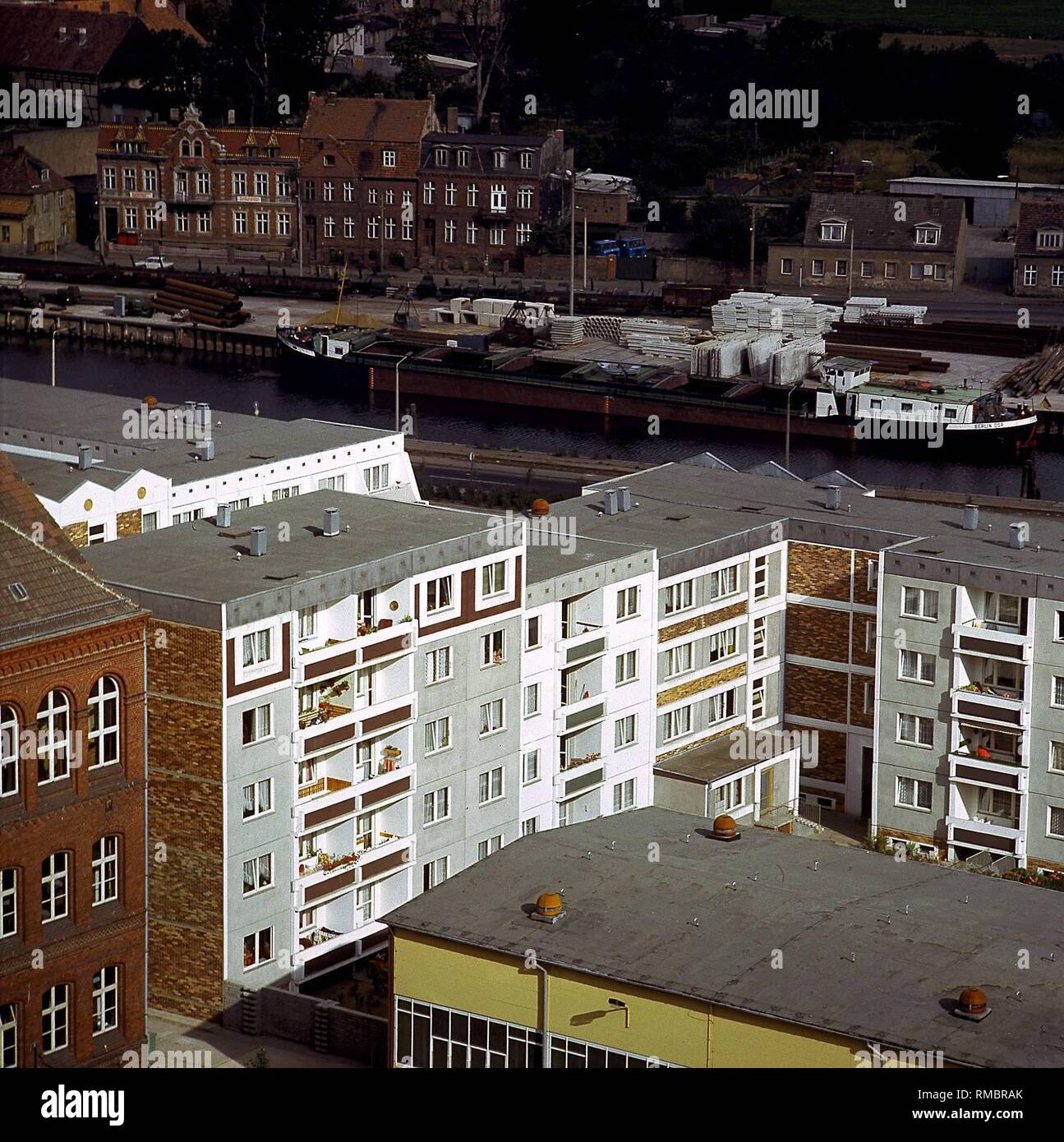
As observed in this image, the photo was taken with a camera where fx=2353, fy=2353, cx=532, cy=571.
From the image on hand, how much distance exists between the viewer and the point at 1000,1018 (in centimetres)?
3112

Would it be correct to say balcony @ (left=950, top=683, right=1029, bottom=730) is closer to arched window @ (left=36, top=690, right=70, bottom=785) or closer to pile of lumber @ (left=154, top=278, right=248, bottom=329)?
arched window @ (left=36, top=690, right=70, bottom=785)

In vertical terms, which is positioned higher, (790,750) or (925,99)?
(925,99)

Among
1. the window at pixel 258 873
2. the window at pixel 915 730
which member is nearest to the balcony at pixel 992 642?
the window at pixel 915 730

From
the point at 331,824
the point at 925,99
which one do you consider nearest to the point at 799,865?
the point at 331,824

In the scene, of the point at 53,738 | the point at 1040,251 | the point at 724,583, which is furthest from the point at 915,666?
the point at 1040,251

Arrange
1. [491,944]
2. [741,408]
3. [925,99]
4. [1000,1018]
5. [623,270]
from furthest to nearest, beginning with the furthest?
[925,99], [623,270], [741,408], [491,944], [1000,1018]

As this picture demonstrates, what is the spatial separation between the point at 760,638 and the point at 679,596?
355 cm

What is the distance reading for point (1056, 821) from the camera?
5109 centimetres

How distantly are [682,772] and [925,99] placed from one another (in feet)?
387

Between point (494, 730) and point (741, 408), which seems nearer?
point (494, 730)

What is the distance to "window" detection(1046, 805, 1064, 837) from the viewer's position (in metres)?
51.0

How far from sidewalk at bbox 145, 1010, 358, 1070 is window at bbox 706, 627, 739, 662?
16469 mm

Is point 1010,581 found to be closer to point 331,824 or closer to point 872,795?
point 872,795

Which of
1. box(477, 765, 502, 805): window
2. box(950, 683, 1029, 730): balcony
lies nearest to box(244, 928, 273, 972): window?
box(477, 765, 502, 805): window
